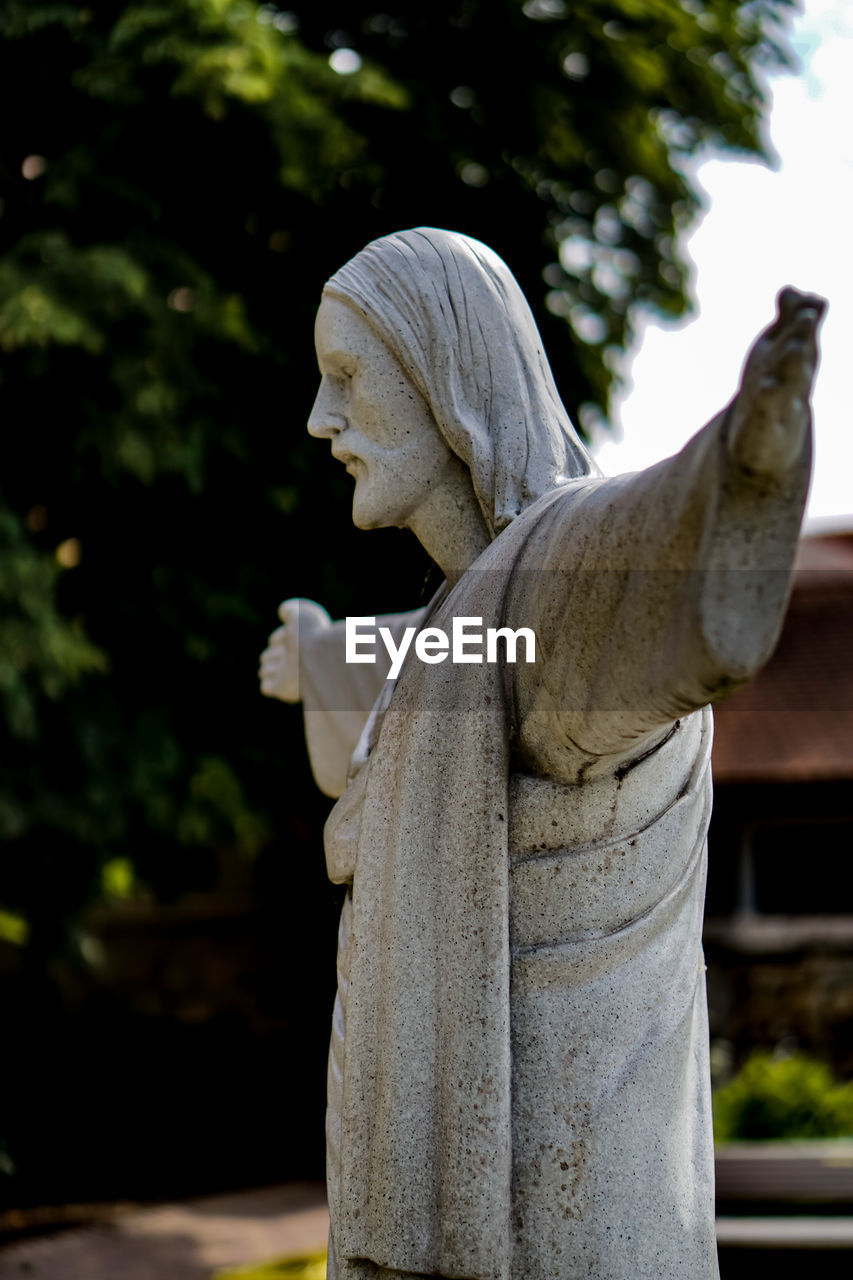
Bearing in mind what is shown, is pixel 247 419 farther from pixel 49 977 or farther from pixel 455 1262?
pixel 455 1262

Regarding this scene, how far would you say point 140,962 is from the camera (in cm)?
1581

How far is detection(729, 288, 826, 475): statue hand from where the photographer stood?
1.49 meters

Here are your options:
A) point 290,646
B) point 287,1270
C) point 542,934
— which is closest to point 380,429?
point 290,646

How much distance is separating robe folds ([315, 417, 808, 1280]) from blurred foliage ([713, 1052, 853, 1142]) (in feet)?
25.5

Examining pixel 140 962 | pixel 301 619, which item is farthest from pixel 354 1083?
pixel 140 962

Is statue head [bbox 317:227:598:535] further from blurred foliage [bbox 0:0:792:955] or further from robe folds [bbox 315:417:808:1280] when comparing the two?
blurred foliage [bbox 0:0:792:955]

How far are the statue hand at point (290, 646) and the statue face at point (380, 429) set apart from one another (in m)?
0.52

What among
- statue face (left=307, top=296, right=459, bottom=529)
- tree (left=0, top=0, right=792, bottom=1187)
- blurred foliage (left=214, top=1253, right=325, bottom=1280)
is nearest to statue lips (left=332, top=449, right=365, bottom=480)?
statue face (left=307, top=296, right=459, bottom=529)

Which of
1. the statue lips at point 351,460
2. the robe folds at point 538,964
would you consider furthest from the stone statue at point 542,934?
the statue lips at point 351,460

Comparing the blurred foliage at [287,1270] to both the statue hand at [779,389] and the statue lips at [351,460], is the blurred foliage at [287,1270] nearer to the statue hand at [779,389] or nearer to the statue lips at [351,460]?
the statue lips at [351,460]

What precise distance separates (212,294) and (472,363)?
7.30 m

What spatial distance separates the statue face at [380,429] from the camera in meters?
2.22

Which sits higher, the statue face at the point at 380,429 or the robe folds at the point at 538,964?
the statue face at the point at 380,429

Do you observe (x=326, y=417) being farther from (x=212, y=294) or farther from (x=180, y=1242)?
(x=180, y=1242)
